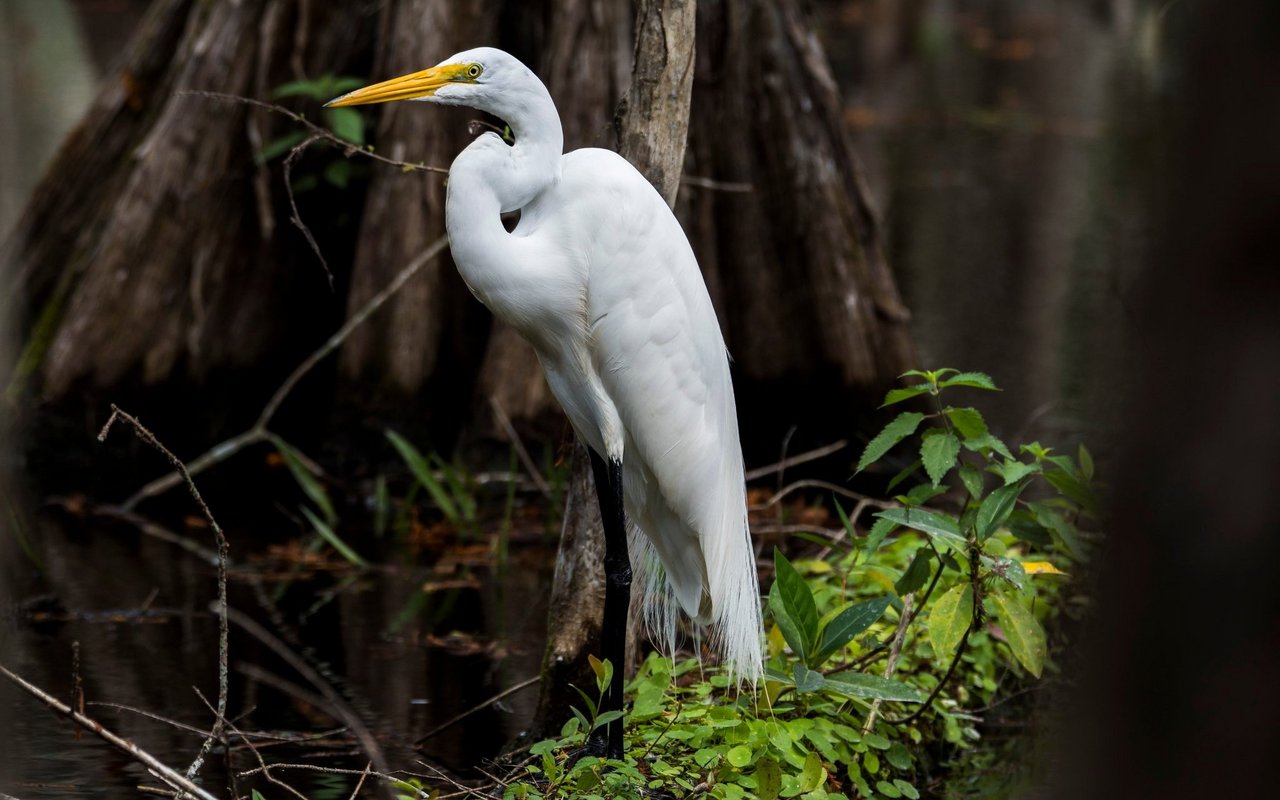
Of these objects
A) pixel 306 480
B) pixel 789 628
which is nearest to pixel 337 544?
pixel 306 480

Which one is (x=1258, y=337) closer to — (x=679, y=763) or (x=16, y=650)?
(x=679, y=763)

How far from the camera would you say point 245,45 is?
5688 millimetres

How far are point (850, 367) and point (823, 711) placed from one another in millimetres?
2490

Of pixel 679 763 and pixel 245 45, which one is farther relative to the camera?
pixel 245 45

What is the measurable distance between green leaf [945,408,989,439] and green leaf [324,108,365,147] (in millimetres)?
2733

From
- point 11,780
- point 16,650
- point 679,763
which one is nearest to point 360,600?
point 16,650

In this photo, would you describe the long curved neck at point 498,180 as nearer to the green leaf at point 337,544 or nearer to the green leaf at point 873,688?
the green leaf at point 873,688

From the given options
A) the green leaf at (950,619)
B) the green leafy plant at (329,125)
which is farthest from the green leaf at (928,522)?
the green leafy plant at (329,125)

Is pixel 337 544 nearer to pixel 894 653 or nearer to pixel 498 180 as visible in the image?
pixel 894 653

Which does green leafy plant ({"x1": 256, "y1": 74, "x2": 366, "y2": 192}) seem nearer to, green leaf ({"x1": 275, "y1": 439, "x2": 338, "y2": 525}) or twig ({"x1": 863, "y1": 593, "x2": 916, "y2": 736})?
green leaf ({"x1": 275, "y1": 439, "x2": 338, "y2": 525})

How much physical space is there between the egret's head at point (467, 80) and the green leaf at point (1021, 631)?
153 centimetres

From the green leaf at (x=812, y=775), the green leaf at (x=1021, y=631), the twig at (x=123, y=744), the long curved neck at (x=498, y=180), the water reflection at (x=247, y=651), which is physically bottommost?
the water reflection at (x=247, y=651)

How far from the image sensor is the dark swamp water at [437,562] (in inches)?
148

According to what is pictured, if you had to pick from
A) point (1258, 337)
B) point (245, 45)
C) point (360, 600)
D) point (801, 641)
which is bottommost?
point (360, 600)
